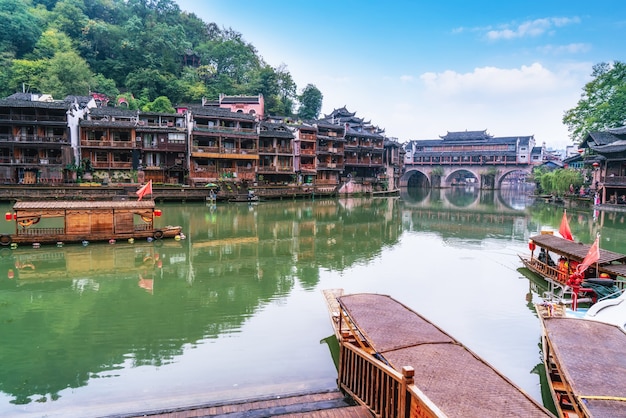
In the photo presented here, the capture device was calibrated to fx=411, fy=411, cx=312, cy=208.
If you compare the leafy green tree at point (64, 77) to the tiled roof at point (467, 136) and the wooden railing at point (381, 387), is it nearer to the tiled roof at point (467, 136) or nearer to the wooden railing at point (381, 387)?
the wooden railing at point (381, 387)

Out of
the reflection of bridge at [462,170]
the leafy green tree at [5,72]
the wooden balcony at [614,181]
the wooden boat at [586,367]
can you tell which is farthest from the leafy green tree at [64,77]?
the wooden balcony at [614,181]

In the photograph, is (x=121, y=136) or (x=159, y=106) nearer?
(x=121, y=136)

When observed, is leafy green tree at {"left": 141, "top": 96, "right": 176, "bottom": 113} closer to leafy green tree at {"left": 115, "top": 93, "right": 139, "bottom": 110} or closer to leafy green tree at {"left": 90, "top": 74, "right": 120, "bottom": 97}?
leafy green tree at {"left": 115, "top": 93, "right": 139, "bottom": 110}

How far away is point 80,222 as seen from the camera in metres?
21.1

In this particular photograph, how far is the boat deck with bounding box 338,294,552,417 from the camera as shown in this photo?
507 cm

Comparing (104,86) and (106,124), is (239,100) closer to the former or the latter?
(104,86)

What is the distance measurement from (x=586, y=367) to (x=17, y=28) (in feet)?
241

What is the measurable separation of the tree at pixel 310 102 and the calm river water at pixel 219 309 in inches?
2124

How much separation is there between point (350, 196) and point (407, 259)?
119 ft

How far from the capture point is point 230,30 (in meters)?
92.2

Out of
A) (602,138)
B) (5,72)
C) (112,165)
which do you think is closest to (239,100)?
(112,165)

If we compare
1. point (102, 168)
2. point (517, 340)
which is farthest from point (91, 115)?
point (517, 340)

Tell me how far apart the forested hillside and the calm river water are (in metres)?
37.4

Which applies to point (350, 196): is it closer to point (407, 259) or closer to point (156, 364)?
point (407, 259)
